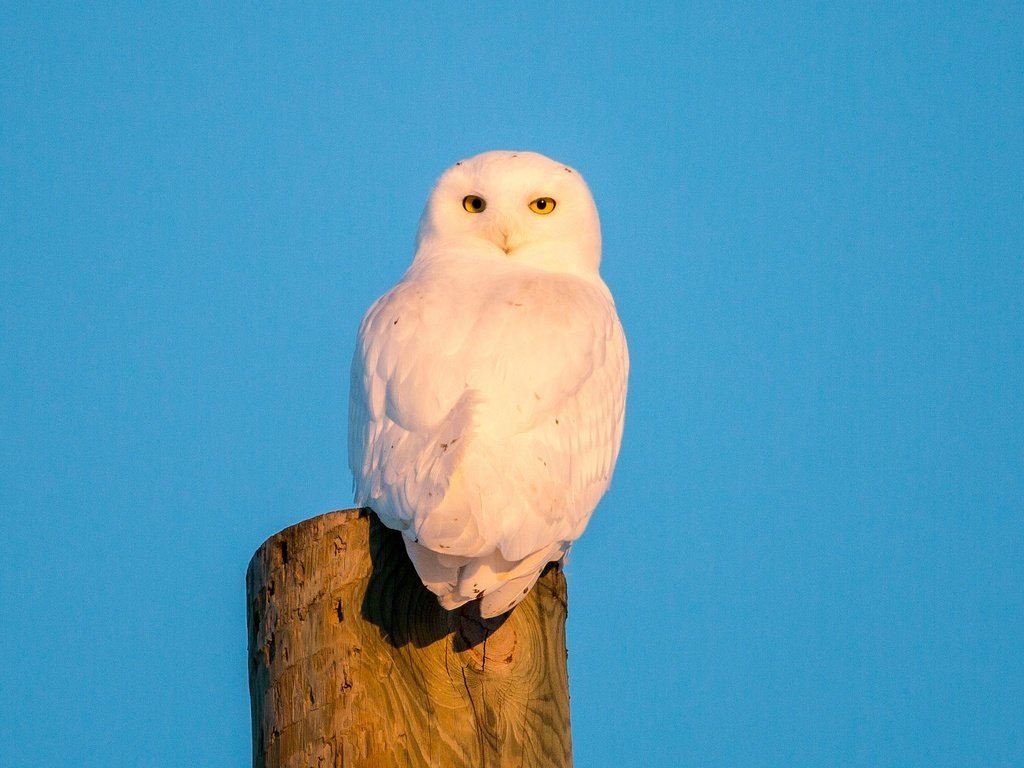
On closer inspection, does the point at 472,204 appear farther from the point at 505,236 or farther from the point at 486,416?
the point at 486,416

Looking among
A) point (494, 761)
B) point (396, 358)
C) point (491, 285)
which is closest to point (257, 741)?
point (494, 761)

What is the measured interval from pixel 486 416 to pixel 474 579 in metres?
0.66

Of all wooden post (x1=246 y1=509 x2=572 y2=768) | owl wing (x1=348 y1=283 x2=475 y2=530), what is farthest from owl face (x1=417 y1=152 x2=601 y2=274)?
wooden post (x1=246 y1=509 x2=572 y2=768)

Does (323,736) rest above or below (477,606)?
below

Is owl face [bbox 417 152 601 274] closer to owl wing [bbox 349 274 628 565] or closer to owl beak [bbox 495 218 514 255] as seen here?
owl beak [bbox 495 218 514 255]

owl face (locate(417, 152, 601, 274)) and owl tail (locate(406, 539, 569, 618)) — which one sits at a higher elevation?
owl face (locate(417, 152, 601, 274))

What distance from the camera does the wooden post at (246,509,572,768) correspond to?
143 inches

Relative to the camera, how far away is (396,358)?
4906 mm

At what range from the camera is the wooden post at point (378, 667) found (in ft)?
11.9

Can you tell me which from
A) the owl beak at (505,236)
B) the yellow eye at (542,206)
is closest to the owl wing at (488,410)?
the owl beak at (505,236)

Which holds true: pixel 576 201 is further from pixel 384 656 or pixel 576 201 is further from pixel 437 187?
pixel 384 656

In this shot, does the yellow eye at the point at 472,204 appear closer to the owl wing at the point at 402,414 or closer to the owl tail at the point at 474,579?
the owl wing at the point at 402,414

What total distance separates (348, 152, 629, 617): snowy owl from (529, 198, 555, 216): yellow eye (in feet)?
1.21

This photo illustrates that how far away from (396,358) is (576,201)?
2.06 m
